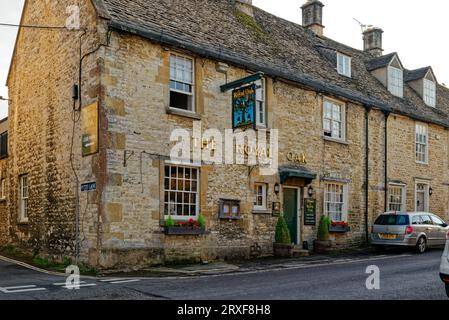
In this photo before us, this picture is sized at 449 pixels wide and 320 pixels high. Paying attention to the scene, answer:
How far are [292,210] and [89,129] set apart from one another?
26.9 feet

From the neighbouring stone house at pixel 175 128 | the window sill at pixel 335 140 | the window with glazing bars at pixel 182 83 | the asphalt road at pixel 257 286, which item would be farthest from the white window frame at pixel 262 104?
the asphalt road at pixel 257 286

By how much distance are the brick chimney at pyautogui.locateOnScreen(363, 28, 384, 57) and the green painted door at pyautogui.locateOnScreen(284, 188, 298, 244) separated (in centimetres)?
1551

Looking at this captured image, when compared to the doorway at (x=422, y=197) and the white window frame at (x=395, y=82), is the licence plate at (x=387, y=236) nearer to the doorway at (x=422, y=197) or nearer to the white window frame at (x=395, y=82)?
the doorway at (x=422, y=197)

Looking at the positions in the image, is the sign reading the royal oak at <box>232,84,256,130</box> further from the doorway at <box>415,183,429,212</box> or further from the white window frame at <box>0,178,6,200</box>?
the doorway at <box>415,183,429,212</box>

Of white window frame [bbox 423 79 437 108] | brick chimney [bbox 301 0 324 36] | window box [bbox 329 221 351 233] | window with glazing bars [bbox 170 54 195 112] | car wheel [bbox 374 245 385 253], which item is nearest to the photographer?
window with glazing bars [bbox 170 54 195 112]

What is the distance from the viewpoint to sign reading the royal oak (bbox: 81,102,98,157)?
1408cm

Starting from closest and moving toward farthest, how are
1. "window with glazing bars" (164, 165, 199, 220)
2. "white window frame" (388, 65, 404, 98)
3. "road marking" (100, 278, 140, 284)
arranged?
"road marking" (100, 278, 140, 284), "window with glazing bars" (164, 165, 199, 220), "white window frame" (388, 65, 404, 98)

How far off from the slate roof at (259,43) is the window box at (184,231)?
17.5ft

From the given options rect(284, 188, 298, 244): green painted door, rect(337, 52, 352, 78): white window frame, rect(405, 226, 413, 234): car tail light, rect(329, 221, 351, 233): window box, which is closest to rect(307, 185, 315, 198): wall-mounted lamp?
rect(284, 188, 298, 244): green painted door

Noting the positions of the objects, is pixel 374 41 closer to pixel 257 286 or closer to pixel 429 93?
pixel 429 93

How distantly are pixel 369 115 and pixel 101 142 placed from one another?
510 inches

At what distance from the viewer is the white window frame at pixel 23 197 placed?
61.3ft

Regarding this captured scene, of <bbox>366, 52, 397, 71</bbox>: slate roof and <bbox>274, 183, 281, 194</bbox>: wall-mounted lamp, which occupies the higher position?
<bbox>366, 52, 397, 71</bbox>: slate roof

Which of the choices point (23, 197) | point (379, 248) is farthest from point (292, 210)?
point (23, 197)
